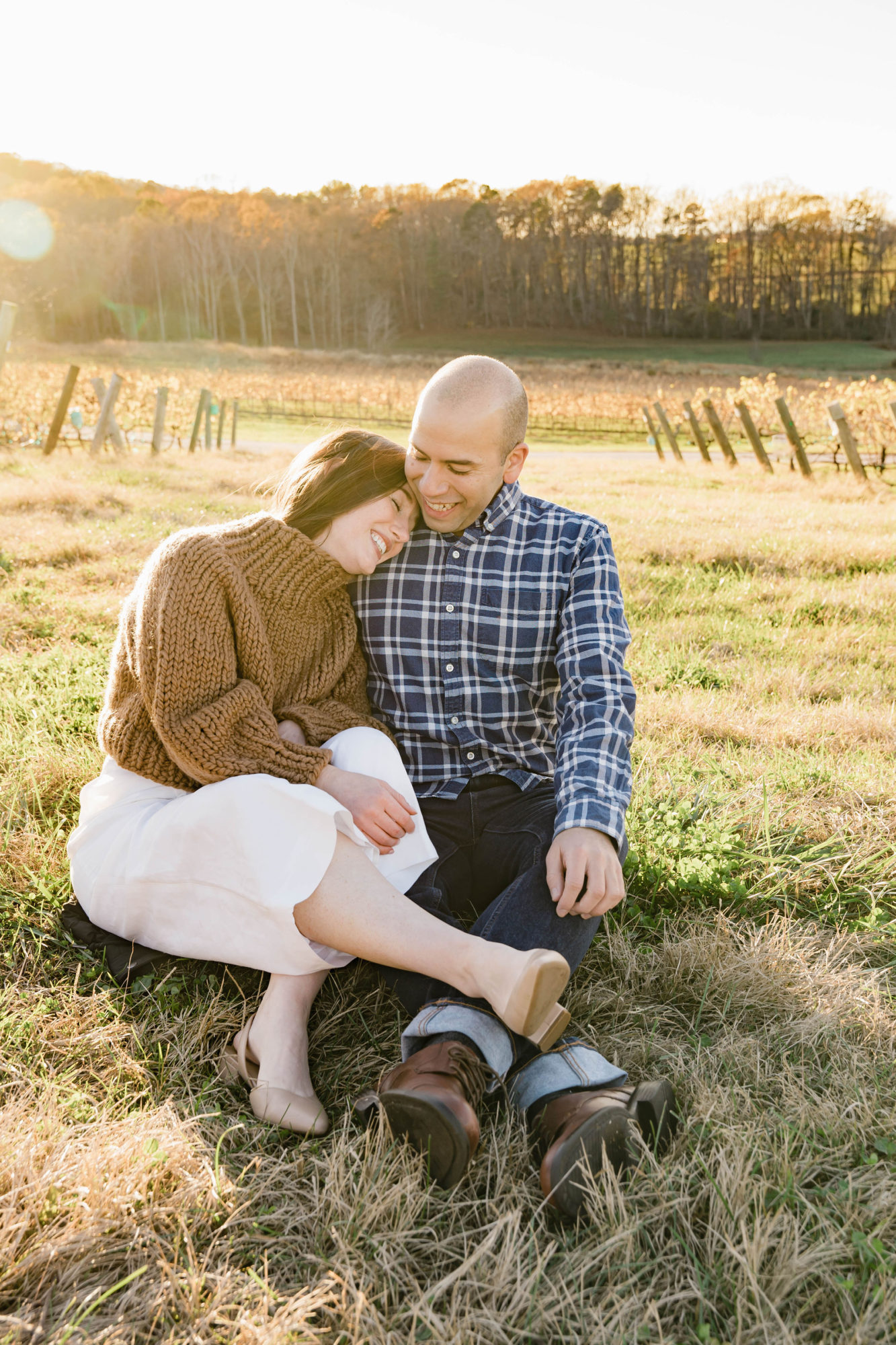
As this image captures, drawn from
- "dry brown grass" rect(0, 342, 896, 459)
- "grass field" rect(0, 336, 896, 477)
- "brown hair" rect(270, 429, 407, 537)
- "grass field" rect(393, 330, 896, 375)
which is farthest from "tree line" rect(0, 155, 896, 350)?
"brown hair" rect(270, 429, 407, 537)

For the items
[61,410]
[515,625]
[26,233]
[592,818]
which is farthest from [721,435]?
[26,233]

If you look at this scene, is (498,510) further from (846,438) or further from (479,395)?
(846,438)

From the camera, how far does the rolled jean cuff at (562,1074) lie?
180cm

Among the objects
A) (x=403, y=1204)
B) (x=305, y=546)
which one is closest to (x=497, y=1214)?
(x=403, y=1204)

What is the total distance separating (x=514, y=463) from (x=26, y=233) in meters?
88.3

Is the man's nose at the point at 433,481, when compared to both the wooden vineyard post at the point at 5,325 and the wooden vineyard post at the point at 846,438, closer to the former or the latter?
the wooden vineyard post at the point at 5,325

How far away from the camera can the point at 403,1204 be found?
1579mm

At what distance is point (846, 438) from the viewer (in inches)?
478

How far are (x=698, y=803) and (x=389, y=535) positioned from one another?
1.44 meters

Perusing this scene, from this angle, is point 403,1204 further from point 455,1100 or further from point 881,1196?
point 881,1196

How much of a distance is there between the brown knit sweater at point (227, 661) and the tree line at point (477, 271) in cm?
7388

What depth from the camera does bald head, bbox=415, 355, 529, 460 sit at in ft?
7.87

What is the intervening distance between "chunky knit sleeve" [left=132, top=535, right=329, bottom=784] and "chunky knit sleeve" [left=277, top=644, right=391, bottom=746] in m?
0.18

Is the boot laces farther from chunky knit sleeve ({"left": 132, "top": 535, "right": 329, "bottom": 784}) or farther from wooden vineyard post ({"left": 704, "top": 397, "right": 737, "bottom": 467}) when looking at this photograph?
wooden vineyard post ({"left": 704, "top": 397, "right": 737, "bottom": 467})
